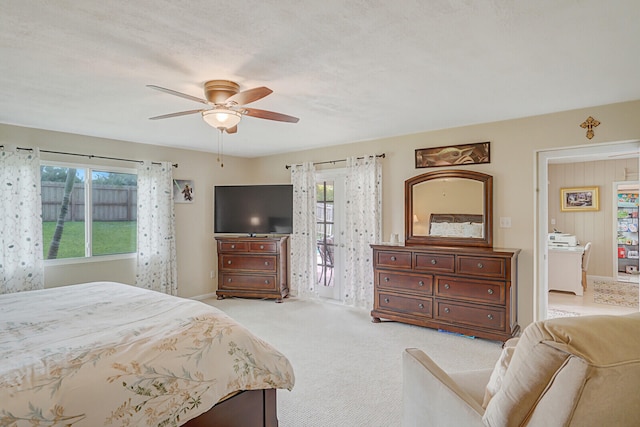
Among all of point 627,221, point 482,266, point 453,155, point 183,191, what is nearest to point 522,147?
point 453,155

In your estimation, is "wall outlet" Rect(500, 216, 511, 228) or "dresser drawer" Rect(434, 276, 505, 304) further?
"wall outlet" Rect(500, 216, 511, 228)

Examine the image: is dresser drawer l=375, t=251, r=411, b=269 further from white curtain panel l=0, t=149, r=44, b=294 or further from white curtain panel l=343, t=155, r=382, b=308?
white curtain panel l=0, t=149, r=44, b=294

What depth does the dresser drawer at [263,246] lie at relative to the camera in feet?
18.0

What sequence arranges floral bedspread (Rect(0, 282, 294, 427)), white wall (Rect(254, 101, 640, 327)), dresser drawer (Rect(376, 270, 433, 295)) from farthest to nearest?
dresser drawer (Rect(376, 270, 433, 295))
white wall (Rect(254, 101, 640, 327))
floral bedspread (Rect(0, 282, 294, 427))

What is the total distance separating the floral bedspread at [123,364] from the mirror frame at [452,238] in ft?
9.29

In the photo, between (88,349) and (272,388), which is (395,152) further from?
(88,349)

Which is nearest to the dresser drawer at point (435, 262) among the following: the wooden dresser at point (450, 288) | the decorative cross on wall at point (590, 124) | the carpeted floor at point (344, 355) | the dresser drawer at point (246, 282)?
the wooden dresser at point (450, 288)

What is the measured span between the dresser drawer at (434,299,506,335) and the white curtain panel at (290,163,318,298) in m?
2.22

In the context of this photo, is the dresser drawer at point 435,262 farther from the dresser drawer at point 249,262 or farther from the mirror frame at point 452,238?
the dresser drawer at point 249,262

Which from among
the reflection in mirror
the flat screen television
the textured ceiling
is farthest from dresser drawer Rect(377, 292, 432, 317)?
the textured ceiling

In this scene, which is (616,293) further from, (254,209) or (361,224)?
(254,209)

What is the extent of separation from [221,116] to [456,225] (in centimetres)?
303

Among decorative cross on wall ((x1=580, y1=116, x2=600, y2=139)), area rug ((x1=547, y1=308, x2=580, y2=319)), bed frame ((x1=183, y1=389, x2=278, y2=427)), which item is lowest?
area rug ((x1=547, y1=308, x2=580, y2=319))

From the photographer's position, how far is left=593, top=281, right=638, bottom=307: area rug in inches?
206
